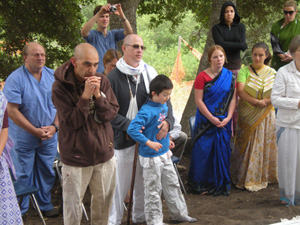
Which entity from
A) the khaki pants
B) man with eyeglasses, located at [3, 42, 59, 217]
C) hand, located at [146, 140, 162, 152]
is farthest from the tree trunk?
the khaki pants

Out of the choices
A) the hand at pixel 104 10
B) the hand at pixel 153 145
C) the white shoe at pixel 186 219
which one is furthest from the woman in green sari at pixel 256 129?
the hand at pixel 153 145

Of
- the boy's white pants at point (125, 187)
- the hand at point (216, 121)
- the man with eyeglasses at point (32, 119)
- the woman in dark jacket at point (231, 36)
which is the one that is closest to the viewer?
the boy's white pants at point (125, 187)

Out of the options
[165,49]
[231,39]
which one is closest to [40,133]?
[231,39]

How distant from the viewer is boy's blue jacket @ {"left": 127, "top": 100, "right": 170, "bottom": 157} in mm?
3910

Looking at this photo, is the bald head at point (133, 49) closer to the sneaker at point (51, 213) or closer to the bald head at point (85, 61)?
the bald head at point (85, 61)

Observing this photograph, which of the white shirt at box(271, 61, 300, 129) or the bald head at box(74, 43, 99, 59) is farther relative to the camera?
the white shirt at box(271, 61, 300, 129)

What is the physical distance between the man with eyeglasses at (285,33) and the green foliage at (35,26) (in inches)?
138

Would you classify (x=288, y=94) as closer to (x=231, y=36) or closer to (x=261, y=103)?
(x=261, y=103)

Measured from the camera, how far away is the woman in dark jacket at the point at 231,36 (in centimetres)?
614

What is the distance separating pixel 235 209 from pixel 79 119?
8.23 ft

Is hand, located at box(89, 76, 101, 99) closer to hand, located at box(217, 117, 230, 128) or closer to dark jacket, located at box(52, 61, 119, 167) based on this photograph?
dark jacket, located at box(52, 61, 119, 167)

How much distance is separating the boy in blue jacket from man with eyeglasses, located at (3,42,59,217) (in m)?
1.35

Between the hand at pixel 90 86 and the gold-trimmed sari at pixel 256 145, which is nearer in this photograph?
the hand at pixel 90 86

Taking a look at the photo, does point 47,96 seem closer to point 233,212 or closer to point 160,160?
point 160,160
